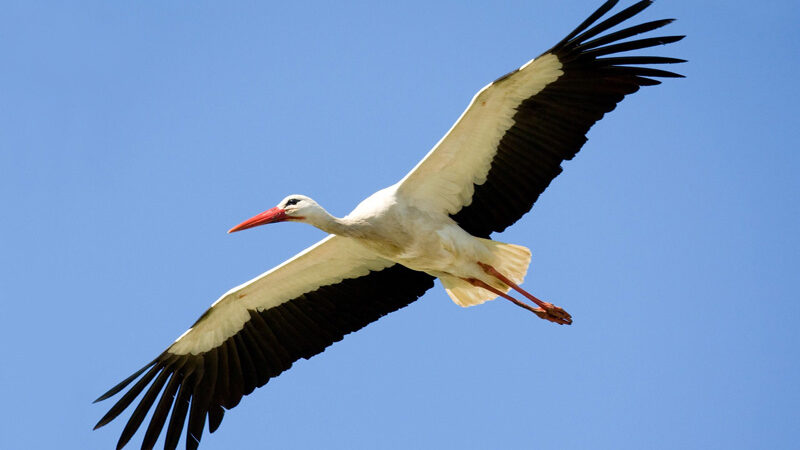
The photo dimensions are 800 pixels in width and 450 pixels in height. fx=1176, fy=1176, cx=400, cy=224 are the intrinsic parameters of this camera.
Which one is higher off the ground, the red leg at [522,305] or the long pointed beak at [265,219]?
the long pointed beak at [265,219]

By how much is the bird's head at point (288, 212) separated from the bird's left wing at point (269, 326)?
0.44 metres

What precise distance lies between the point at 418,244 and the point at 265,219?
127cm

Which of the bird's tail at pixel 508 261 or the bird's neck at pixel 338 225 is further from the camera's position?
the bird's tail at pixel 508 261

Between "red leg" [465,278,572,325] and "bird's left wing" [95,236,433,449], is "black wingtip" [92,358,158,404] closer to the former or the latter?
"bird's left wing" [95,236,433,449]

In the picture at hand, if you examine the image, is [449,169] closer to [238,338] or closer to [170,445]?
[238,338]

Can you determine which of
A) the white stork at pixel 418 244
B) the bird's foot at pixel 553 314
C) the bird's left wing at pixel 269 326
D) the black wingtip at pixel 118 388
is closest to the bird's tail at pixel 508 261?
the white stork at pixel 418 244

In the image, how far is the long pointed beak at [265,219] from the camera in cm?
959

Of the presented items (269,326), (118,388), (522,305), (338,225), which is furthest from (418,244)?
(118,388)

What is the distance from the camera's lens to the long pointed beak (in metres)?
9.59

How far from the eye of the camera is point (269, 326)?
33.5ft

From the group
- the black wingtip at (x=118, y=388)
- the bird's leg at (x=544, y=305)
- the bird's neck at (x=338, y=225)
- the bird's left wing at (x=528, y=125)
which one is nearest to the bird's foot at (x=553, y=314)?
the bird's leg at (x=544, y=305)

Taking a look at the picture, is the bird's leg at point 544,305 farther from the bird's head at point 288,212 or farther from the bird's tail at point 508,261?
the bird's head at point 288,212

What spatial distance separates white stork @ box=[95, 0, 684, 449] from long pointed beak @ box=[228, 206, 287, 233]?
0.01 meters

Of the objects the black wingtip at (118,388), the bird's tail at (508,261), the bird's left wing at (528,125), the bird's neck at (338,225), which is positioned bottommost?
the black wingtip at (118,388)
